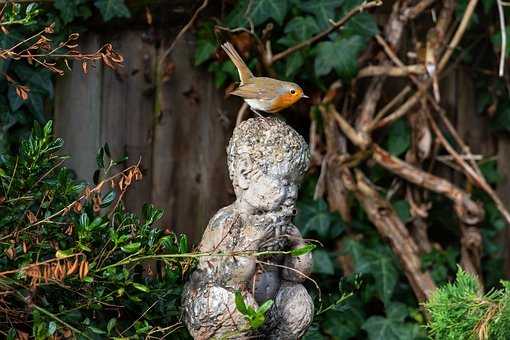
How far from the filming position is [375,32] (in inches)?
148

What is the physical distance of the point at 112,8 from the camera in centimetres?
353

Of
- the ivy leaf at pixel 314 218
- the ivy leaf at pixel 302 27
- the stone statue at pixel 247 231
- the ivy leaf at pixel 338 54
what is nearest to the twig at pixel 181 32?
the ivy leaf at pixel 302 27

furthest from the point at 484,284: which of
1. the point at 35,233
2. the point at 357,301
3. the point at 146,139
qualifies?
the point at 35,233

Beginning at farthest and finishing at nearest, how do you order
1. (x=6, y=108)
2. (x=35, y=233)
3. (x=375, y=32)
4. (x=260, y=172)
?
(x=375, y=32), (x=6, y=108), (x=35, y=233), (x=260, y=172)

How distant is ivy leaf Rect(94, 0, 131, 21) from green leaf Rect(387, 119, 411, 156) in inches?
45.5

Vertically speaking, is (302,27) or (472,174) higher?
(302,27)

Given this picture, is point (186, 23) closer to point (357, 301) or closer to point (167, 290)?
point (357, 301)

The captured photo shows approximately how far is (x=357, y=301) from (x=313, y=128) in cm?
67

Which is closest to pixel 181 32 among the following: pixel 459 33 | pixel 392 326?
pixel 459 33

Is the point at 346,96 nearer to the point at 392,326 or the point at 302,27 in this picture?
the point at 302,27

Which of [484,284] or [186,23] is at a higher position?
[186,23]

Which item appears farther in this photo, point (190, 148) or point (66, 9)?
point (190, 148)

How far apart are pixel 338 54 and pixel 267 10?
0.99 feet

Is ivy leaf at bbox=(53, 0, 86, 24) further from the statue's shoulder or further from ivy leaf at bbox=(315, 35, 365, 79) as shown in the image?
the statue's shoulder
